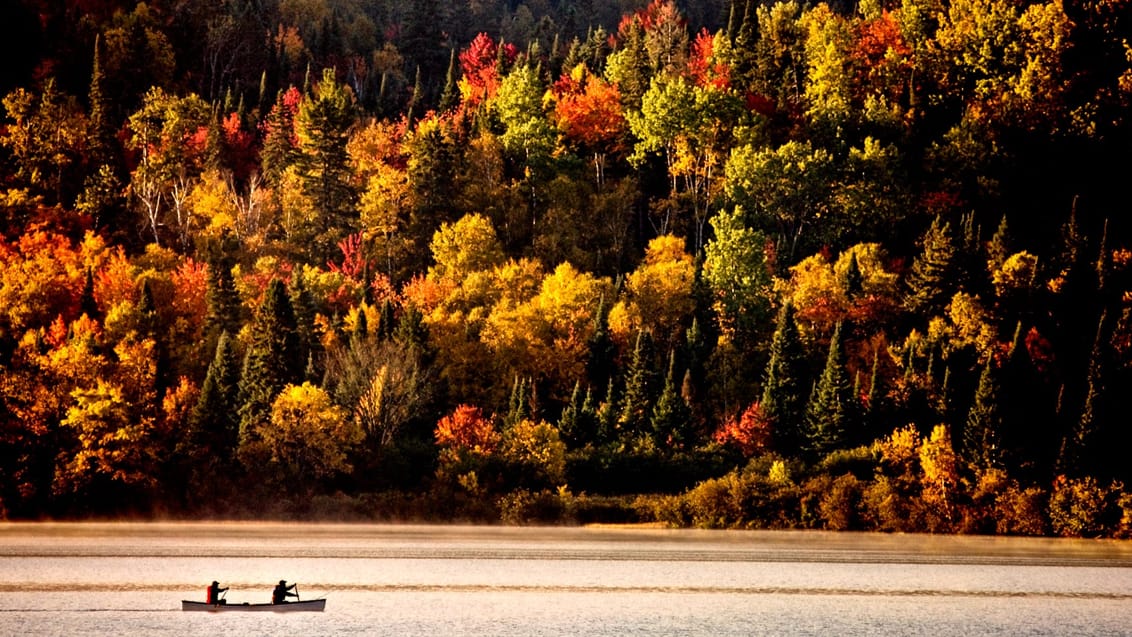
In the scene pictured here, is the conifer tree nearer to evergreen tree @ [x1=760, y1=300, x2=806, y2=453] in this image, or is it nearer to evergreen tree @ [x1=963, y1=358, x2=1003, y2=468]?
evergreen tree @ [x1=760, y1=300, x2=806, y2=453]

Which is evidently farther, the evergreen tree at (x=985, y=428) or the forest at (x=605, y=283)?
the evergreen tree at (x=985, y=428)

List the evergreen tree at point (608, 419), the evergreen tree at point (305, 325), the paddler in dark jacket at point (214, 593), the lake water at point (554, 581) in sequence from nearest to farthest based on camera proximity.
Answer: the paddler in dark jacket at point (214, 593) < the lake water at point (554, 581) < the evergreen tree at point (608, 419) < the evergreen tree at point (305, 325)

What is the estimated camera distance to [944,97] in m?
142

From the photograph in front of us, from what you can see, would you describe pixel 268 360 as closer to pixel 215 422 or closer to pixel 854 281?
pixel 215 422

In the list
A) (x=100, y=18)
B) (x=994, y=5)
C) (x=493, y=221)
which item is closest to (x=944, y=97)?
(x=994, y=5)

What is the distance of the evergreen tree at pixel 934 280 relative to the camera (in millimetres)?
113831

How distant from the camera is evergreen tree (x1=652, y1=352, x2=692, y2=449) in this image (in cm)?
10294

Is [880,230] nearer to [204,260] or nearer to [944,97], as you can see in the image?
[944,97]

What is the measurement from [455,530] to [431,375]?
18.1 meters

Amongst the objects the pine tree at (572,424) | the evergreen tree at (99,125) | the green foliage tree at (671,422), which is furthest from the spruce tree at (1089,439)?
the evergreen tree at (99,125)

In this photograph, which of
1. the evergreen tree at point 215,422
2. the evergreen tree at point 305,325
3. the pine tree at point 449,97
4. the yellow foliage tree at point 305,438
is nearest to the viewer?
the yellow foliage tree at point 305,438

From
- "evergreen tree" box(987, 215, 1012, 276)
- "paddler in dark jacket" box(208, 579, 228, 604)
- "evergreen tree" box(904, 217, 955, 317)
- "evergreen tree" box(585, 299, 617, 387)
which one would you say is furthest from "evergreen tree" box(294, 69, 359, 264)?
"paddler in dark jacket" box(208, 579, 228, 604)

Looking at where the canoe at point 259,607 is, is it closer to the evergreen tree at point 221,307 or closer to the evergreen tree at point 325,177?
the evergreen tree at point 221,307

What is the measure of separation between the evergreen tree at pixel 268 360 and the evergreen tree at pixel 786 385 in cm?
3409
